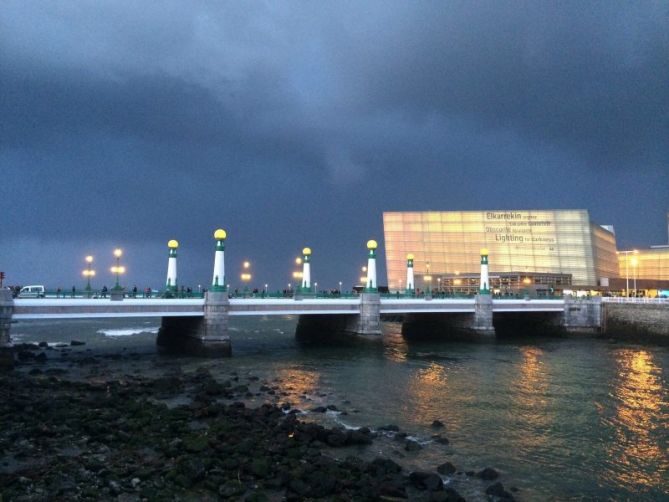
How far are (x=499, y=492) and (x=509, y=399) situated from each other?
1368cm

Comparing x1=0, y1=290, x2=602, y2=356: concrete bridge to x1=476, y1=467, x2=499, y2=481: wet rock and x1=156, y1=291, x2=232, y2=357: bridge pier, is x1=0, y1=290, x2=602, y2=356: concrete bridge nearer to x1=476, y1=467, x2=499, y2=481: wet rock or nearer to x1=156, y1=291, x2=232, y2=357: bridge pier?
x1=156, y1=291, x2=232, y2=357: bridge pier

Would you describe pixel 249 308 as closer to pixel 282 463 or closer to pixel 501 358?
pixel 501 358

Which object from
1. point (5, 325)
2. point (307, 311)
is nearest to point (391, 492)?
point (5, 325)

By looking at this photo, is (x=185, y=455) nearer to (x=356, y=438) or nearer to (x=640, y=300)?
(x=356, y=438)

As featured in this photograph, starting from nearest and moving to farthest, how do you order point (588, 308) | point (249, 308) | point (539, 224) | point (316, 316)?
point (249, 308) → point (316, 316) → point (588, 308) → point (539, 224)

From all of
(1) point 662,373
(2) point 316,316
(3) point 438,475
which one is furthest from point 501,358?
(3) point 438,475

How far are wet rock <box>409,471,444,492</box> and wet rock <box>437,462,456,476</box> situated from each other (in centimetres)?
104

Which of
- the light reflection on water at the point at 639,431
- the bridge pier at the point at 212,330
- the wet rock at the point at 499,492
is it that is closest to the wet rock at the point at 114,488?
the wet rock at the point at 499,492

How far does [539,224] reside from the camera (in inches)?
4264

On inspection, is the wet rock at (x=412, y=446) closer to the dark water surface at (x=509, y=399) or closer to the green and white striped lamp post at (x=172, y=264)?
the dark water surface at (x=509, y=399)

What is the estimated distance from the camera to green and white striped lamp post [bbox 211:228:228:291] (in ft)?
131

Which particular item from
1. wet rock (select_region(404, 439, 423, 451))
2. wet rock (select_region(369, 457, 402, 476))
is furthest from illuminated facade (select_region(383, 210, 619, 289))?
wet rock (select_region(369, 457, 402, 476))

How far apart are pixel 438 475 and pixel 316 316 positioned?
4079cm

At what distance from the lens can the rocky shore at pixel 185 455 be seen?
14.5 meters
